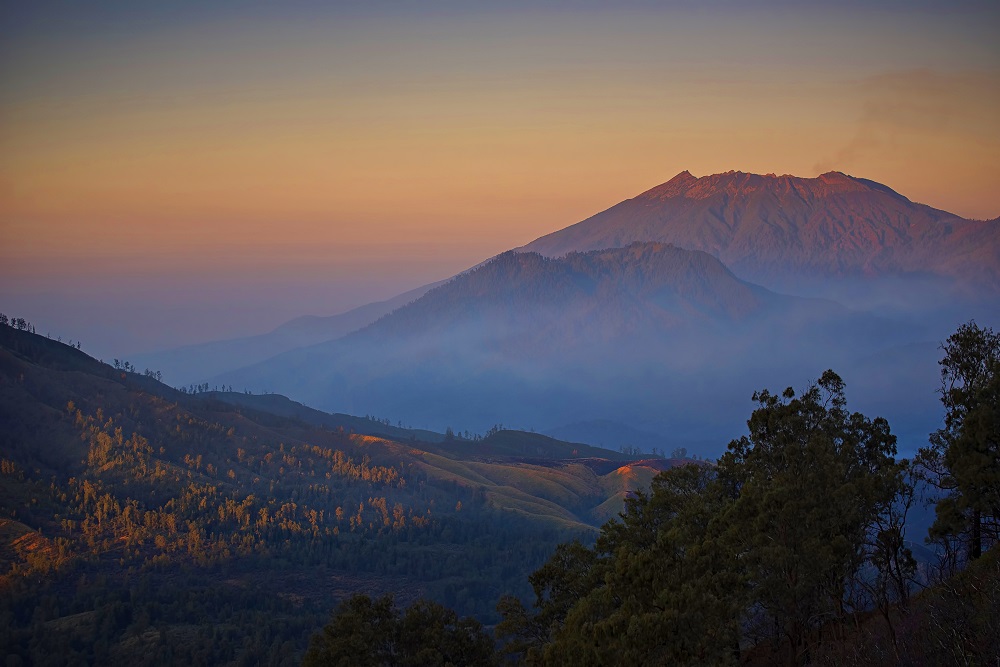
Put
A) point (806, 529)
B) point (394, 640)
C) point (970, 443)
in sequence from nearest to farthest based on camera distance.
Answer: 1. point (806, 529)
2. point (970, 443)
3. point (394, 640)

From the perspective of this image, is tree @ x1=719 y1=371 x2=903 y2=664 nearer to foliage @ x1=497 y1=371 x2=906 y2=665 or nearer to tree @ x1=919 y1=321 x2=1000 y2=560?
foliage @ x1=497 y1=371 x2=906 y2=665

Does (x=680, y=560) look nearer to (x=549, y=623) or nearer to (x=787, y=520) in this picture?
(x=787, y=520)

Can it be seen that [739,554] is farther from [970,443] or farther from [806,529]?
[970,443]

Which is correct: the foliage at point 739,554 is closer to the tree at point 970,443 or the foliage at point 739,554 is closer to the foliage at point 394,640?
the tree at point 970,443

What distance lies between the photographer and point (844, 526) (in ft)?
130

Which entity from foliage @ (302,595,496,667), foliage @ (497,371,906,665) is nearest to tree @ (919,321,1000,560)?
foliage @ (497,371,906,665)

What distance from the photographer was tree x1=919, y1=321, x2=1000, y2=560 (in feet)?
128

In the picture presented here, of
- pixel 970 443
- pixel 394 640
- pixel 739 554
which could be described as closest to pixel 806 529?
pixel 739 554

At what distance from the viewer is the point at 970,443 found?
39781 millimetres

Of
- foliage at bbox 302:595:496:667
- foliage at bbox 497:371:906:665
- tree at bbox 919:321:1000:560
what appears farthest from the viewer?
foliage at bbox 302:595:496:667

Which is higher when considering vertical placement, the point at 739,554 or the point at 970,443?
the point at 970,443

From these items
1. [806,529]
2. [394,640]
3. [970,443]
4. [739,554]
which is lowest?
[394,640]

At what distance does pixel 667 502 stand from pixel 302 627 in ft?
410

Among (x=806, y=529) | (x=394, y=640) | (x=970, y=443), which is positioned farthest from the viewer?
(x=394, y=640)
